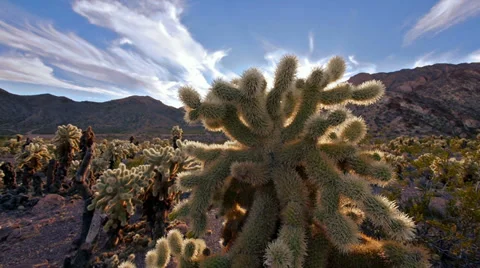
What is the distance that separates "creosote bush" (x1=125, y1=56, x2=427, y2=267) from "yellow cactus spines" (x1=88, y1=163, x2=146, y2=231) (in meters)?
4.39

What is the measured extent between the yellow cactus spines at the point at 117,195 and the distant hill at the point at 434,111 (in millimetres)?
35658

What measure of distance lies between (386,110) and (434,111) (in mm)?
7106

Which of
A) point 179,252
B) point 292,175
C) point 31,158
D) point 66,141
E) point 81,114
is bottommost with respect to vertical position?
point 31,158

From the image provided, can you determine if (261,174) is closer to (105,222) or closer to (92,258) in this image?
(92,258)

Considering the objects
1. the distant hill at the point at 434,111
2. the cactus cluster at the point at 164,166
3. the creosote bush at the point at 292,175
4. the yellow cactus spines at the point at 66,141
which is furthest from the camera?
the distant hill at the point at 434,111

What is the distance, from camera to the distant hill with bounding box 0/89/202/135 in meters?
102

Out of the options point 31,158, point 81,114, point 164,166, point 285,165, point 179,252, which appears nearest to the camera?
point 285,165

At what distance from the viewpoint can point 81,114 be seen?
12488 centimetres

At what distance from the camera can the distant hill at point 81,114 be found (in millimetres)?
101625

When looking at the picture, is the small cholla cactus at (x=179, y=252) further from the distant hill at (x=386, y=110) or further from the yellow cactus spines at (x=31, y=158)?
the yellow cactus spines at (x=31, y=158)

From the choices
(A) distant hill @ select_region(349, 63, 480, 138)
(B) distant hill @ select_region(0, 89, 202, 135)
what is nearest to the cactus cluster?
(A) distant hill @ select_region(349, 63, 480, 138)

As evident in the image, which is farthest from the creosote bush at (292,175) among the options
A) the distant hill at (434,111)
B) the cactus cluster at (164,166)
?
the distant hill at (434,111)

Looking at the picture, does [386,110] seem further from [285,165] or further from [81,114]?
[81,114]

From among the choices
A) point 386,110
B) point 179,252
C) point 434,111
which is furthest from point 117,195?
point 434,111
